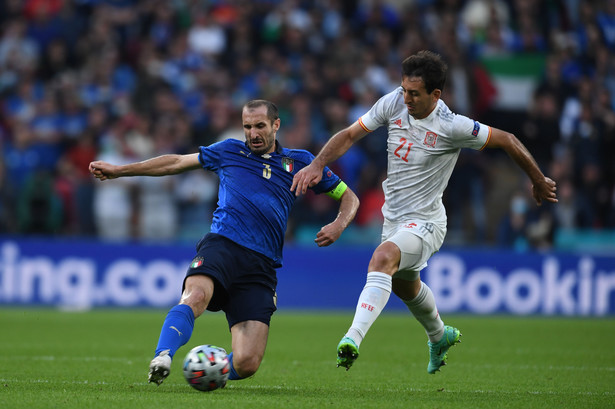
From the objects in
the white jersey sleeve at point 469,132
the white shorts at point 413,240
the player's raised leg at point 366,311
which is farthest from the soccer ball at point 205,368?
the white jersey sleeve at point 469,132

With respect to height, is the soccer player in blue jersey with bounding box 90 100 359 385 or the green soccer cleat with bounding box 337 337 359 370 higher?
the soccer player in blue jersey with bounding box 90 100 359 385

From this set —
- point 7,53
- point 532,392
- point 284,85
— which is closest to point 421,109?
point 532,392

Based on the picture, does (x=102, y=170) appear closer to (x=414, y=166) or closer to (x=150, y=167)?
(x=150, y=167)

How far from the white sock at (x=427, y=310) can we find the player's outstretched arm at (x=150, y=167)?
2.29 m

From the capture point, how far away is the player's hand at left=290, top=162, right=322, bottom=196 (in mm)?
7352

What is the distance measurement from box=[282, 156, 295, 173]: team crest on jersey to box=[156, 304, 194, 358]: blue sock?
1.56m

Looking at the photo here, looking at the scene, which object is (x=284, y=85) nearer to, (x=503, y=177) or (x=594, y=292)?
(x=503, y=177)

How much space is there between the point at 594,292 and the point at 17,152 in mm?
10725

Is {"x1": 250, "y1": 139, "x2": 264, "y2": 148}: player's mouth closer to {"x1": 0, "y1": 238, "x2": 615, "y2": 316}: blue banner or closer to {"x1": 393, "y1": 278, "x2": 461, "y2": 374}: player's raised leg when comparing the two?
{"x1": 393, "y1": 278, "x2": 461, "y2": 374}: player's raised leg

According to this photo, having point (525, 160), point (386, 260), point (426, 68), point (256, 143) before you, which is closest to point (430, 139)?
point (426, 68)

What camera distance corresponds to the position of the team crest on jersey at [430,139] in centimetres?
782

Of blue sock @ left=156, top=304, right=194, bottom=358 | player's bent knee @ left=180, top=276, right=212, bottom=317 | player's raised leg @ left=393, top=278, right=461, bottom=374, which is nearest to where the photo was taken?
blue sock @ left=156, top=304, right=194, bottom=358

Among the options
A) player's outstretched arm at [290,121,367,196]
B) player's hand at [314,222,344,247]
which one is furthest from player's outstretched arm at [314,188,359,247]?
player's outstretched arm at [290,121,367,196]

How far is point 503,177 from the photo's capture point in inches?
704
